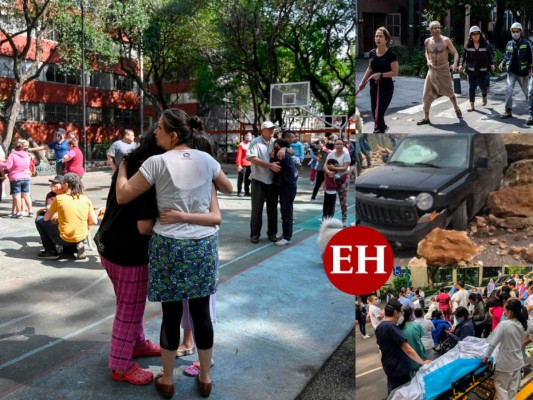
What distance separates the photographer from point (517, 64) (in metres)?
1.43

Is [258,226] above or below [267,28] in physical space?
below

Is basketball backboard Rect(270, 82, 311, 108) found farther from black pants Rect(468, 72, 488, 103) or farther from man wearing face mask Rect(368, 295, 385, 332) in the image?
black pants Rect(468, 72, 488, 103)

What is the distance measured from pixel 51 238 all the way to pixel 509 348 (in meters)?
4.44

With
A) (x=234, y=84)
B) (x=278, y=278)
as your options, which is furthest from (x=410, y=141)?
(x=234, y=84)

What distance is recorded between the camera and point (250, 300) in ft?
12.6

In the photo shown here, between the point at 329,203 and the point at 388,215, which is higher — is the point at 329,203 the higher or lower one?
the lower one

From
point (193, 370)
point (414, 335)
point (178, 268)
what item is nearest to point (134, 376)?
point (193, 370)

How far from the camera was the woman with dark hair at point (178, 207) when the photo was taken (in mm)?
2285

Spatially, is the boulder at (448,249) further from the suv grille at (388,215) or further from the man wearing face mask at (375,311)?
the man wearing face mask at (375,311)

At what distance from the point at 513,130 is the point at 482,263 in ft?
1.20

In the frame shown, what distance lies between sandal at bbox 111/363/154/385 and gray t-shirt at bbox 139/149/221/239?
0.74m

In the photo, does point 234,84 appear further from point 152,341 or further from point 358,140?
point 358,140

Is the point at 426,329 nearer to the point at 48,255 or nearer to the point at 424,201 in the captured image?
the point at 424,201

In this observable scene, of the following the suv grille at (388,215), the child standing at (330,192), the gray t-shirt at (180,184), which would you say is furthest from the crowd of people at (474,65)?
the child standing at (330,192)
